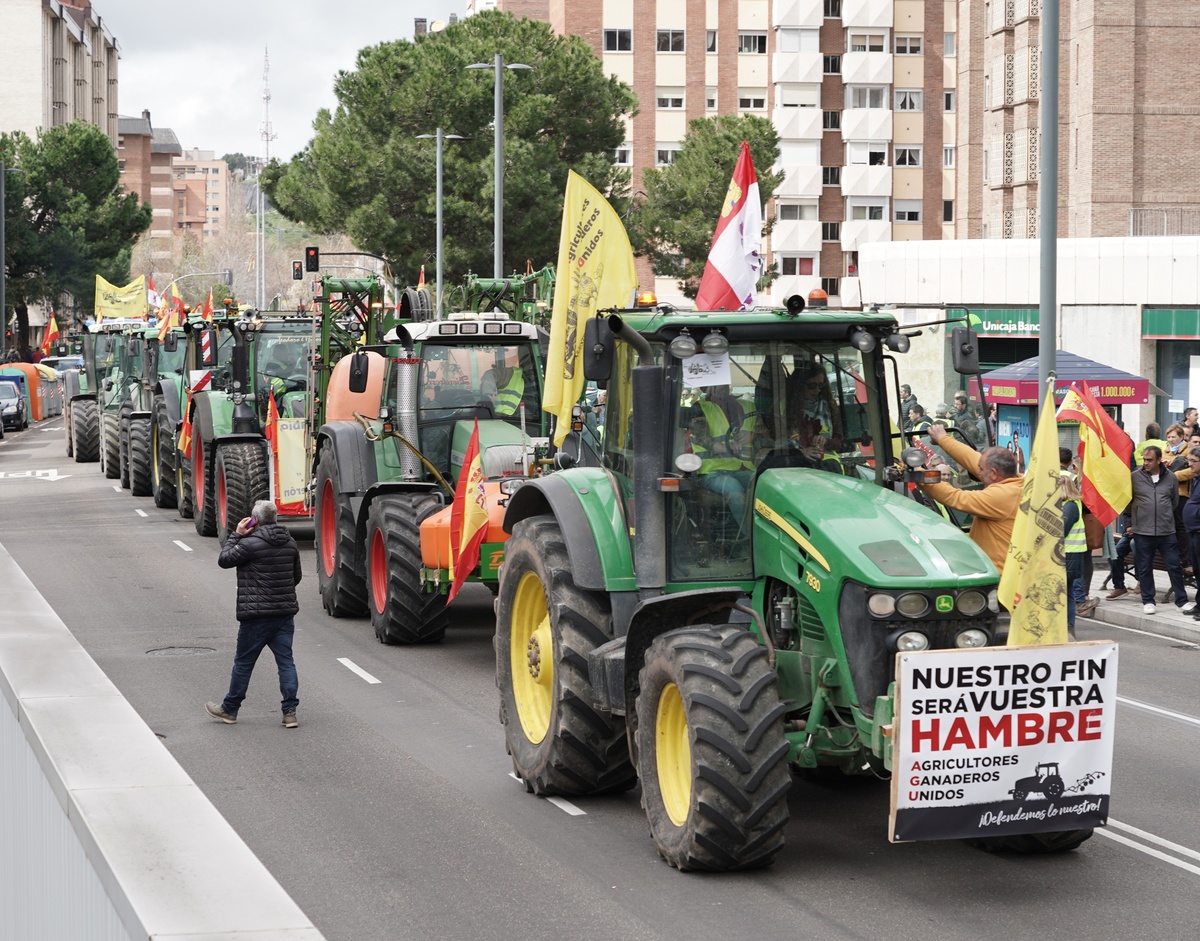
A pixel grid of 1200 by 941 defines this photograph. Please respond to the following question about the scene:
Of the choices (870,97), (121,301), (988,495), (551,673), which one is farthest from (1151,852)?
(870,97)

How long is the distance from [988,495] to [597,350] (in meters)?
2.38

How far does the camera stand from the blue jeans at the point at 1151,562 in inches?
678

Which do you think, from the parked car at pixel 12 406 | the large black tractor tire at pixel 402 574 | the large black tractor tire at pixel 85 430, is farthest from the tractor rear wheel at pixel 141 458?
the parked car at pixel 12 406

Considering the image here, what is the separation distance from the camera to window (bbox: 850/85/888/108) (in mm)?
78188

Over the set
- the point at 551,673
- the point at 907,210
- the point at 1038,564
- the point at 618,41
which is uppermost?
the point at 618,41

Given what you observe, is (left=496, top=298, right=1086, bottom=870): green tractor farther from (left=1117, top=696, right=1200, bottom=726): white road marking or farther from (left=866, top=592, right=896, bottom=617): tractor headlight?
(left=1117, top=696, right=1200, bottom=726): white road marking

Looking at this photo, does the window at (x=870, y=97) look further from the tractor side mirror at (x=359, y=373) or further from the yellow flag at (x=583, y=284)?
the yellow flag at (x=583, y=284)

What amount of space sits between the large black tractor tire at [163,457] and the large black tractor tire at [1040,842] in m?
19.3

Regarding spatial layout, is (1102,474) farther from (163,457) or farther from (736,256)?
(163,457)

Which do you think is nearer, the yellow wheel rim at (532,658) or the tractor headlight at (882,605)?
the tractor headlight at (882,605)

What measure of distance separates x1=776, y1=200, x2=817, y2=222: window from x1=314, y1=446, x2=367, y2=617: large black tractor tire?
2459 inches

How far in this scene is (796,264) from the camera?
256ft

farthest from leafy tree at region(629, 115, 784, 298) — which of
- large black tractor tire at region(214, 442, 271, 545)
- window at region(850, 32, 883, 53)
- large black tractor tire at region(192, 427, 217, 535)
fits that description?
large black tractor tire at region(214, 442, 271, 545)

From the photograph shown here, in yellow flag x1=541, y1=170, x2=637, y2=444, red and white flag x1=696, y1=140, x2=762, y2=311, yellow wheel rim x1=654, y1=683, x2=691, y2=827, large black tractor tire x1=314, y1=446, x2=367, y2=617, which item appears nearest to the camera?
yellow wheel rim x1=654, y1=683, x2=691, y2=827
